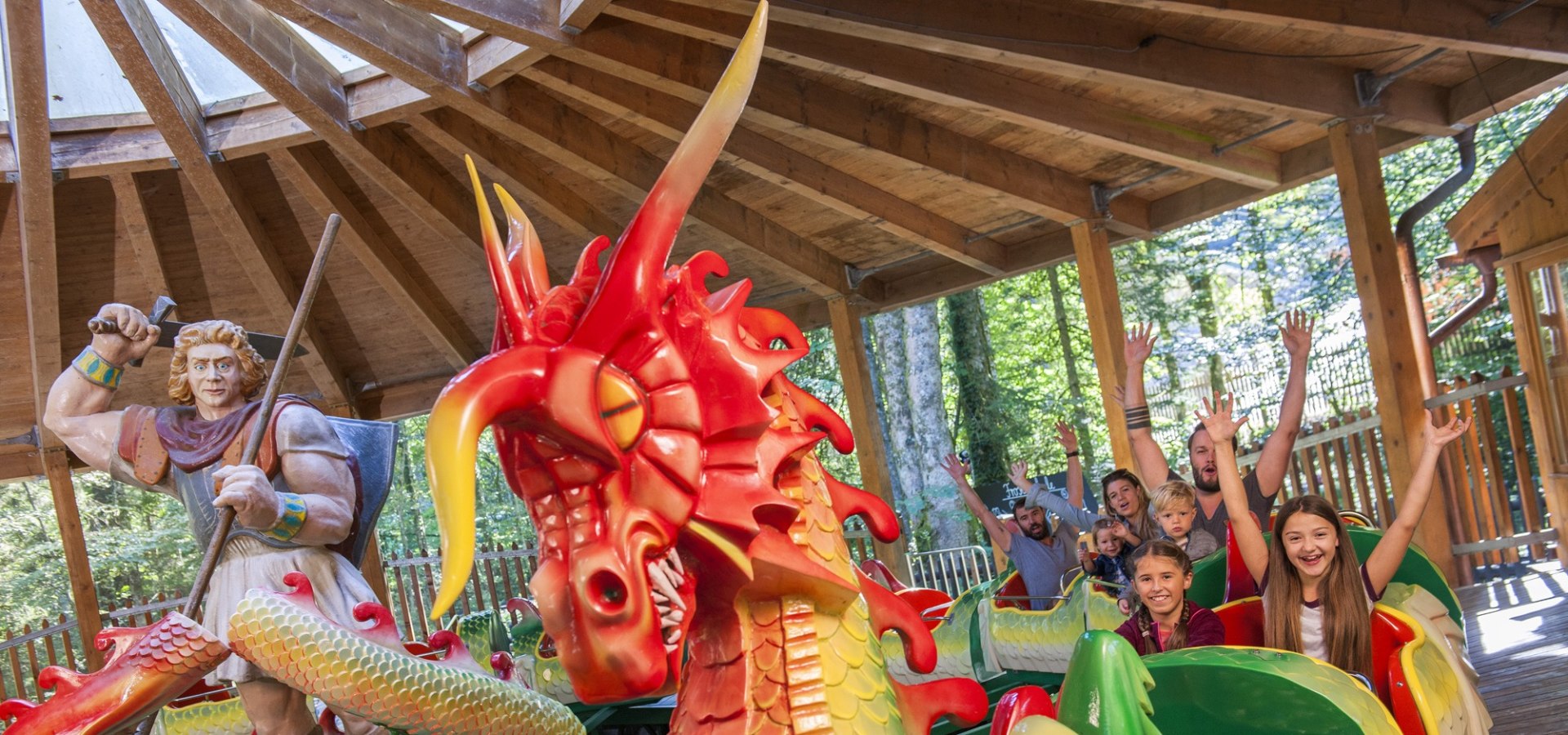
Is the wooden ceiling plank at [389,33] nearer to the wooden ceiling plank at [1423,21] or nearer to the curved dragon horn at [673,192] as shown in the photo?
the wooden ceiling plank at [1423,21]

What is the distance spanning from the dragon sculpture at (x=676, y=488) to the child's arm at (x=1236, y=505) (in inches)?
57.7

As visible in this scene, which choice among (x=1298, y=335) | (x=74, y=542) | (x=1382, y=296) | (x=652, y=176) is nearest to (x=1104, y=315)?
(x=1382, y=296)

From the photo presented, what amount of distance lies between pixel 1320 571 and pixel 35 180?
4.69 metres

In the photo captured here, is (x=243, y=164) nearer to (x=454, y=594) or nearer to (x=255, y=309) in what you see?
(x=255, y=309)

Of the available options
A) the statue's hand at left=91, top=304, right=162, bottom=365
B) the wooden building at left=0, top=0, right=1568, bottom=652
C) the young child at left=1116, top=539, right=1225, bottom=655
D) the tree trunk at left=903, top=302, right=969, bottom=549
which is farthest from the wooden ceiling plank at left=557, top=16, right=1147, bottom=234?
the tree trunk at left=903, top=302, right=969, bottom=549

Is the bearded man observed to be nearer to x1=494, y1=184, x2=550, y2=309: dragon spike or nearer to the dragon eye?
x1=494, y1=184, x2=550, y2=309: dragon spike

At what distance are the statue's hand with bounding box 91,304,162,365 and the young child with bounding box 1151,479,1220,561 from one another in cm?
273

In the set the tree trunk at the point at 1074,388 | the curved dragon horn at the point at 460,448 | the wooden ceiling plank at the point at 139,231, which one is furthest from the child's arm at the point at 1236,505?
the tree trunk at the point at 1074,388

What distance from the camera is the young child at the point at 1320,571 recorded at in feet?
7.36

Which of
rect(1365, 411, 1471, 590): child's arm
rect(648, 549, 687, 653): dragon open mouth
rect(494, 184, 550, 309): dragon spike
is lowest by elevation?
rect(1365, 411, 1471, 590): child's arm

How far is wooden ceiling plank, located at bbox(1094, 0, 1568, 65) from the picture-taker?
12.5 feet

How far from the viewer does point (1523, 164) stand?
6.09 meters

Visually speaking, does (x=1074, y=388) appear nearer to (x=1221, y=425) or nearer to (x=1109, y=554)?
(x=1109, y=554)

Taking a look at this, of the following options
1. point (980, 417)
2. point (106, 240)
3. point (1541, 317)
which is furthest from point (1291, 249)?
point (106, 240)
